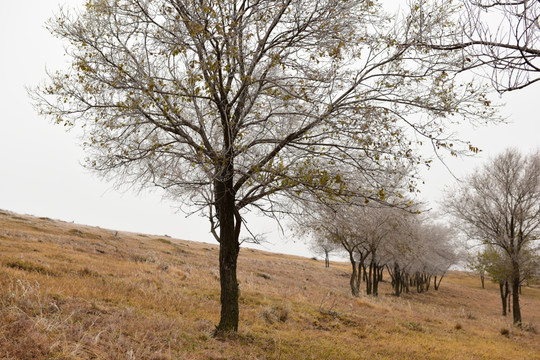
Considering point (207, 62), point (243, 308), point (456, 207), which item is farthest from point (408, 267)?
point (207, 62)

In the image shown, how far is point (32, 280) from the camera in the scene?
29.4 ft

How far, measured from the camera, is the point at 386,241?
84.0 ft

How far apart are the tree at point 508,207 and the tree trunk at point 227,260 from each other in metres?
18.7

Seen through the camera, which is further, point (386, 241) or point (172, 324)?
point (386, 241)

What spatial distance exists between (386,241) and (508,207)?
8005 mm

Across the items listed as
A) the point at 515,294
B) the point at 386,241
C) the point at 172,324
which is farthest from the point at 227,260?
the point at 515,294

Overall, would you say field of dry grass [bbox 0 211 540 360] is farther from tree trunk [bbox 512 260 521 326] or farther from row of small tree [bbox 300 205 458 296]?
tree trunk [bbox 512 260 521 326]

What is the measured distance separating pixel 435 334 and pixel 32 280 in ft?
44.5

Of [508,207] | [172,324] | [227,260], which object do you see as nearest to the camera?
[172,324]

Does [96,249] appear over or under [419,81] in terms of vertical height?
under

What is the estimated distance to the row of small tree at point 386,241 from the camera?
16.1 m

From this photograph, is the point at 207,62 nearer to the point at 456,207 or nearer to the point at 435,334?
the point at 435,334

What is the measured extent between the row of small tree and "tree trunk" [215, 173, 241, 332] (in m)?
1.86

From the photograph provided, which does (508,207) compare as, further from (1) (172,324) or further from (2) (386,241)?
(1) (172,324)
